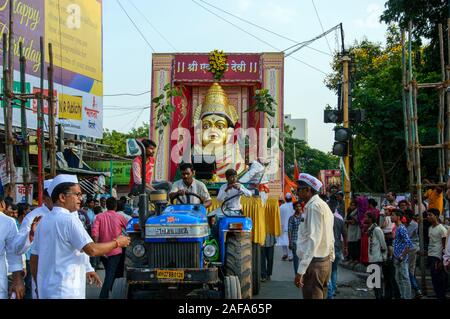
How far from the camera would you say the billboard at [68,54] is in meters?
22.9

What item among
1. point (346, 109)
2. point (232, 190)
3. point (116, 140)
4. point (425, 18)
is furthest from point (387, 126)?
point (116, 140)

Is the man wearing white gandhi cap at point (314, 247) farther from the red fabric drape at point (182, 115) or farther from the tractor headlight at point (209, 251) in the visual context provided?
the red fabric drape at point (182, 115)

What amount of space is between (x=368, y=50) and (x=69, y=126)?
59.5 feet

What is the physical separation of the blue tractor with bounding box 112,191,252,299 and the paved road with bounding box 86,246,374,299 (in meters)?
2.83

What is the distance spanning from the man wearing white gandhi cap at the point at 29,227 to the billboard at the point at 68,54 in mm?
14696

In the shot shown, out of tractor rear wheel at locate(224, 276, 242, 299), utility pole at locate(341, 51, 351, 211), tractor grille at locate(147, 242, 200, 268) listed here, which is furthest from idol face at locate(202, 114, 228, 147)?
tractor grille at locate(147, 242, 200, 268)

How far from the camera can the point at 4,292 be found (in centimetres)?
547

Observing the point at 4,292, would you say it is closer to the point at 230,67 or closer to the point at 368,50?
the point at 230,67

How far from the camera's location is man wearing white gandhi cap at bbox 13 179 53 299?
562 centimetres

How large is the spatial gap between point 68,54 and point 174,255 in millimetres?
20857

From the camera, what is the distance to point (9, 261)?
5652mm

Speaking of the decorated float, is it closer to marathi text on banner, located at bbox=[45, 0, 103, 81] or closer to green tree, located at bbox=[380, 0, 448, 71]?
green tree, located at bbox=[380, 0, 448, 71]

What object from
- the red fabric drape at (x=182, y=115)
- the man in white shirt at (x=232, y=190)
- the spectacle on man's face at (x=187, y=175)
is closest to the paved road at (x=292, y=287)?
the man in white shirt at (x=232, y=190)
